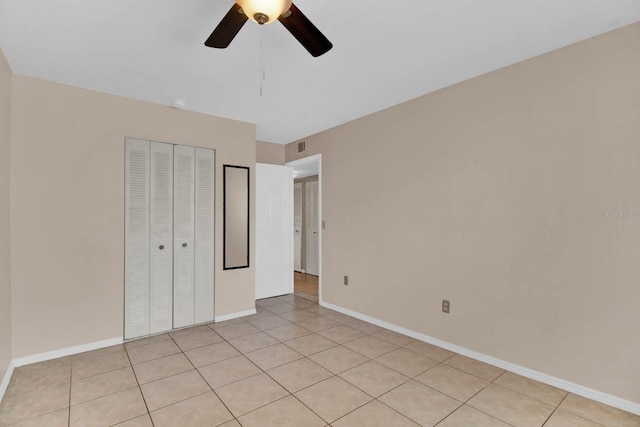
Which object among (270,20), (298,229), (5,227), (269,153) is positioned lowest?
(298,229)

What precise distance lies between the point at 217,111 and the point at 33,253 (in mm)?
2296

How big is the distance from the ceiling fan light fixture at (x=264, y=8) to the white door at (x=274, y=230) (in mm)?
3456

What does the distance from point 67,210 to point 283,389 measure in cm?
261

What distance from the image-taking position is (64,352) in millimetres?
2896

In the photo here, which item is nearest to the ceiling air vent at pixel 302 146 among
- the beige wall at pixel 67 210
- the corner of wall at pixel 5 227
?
the beige wall at pixel 67 210

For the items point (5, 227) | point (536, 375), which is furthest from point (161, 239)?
point (536, 375)

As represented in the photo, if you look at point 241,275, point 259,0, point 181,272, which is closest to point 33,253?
point 181,272

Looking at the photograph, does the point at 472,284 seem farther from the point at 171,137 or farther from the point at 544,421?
the point at 171,137

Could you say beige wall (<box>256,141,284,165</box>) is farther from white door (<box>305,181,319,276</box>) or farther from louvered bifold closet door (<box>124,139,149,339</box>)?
louvered bifold closet door (<box>124,139,149,339</box>)

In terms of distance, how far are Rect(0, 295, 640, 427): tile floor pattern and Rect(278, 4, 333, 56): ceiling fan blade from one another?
2286 mm

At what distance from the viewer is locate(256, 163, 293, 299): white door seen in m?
4.84

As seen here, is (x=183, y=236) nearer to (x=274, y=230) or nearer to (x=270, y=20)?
(x=274, y=230)

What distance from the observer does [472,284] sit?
285 centimetres

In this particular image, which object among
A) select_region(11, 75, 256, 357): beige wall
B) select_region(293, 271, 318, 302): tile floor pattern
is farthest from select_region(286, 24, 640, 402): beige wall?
select_region(11, 75, 256, 357): beige wall
